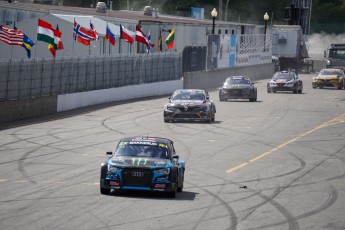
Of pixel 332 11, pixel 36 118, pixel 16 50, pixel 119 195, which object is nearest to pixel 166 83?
pixel 16 50

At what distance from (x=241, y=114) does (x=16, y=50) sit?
17423 mm

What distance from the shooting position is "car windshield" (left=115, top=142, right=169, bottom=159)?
1852cm

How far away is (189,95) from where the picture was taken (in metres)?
37.4

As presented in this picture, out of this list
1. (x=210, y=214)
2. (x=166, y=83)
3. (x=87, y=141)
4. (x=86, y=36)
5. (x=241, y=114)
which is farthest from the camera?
(x=166, y=83)

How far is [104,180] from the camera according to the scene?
17531 mm

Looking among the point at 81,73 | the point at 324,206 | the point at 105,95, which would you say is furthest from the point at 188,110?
the point at 324,206

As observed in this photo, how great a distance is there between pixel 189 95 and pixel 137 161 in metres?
19.7

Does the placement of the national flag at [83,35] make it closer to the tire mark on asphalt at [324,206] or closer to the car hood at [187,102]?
the car hood at [187,102]

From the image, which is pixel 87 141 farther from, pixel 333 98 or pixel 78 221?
pixel 333 98

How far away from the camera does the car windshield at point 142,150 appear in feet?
60.7

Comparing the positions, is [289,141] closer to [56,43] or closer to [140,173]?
[140,173]

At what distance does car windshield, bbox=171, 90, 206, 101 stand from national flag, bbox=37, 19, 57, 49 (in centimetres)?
712

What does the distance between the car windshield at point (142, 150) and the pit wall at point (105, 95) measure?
16.1m

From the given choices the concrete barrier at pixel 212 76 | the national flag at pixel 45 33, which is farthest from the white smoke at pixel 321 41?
the national flag at pixel 45 33
